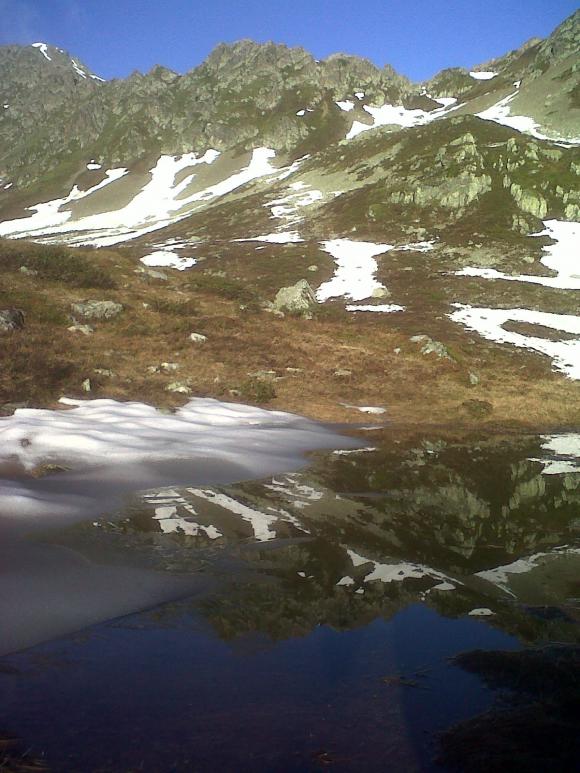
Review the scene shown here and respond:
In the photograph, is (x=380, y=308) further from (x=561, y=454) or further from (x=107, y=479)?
(x=107, y=479)

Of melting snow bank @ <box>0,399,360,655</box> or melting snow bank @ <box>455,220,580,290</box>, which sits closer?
melting snow bank @ <box>0,399,360,655</box>

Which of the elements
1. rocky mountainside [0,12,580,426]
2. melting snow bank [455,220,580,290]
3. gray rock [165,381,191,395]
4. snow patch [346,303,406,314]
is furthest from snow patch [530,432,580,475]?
melting snow bank [455,220,580,290]

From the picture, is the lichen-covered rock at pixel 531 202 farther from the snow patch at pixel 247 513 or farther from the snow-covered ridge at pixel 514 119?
the snow patch at pixel 247 513

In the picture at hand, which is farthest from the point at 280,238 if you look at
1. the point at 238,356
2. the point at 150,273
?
the point at 238,356

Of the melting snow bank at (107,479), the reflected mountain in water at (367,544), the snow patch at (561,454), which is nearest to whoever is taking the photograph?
the melting snow bank at (107,479)

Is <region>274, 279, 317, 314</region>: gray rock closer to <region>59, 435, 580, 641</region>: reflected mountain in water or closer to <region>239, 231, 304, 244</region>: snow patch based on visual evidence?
<region>59, 435, 580, 641</region>: reflected mountain in water

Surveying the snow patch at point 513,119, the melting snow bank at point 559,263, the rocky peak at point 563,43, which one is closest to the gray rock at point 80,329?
the melting snow bank at point 559,263
